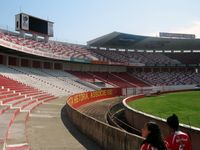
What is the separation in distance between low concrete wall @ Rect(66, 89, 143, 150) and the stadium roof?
58.0m

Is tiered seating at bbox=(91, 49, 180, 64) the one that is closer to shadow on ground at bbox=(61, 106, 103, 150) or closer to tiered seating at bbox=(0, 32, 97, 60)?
tiered seating at bbox=(0, 32, 97, 60)

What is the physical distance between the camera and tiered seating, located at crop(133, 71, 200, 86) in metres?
76.2

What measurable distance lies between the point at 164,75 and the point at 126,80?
1422 centimetres

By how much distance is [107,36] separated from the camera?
7256 cm

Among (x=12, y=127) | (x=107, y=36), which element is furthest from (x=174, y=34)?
(x=12, y=127)

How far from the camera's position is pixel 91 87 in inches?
2172

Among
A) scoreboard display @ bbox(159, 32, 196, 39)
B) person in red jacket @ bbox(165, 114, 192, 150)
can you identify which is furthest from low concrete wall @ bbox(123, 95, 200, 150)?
scoreboard display @ bbox(159, 32, 196, 39)

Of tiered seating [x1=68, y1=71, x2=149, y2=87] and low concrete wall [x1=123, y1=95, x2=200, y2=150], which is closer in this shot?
low concrete wall [x1=123, y1=95, x2=200, y2=150]

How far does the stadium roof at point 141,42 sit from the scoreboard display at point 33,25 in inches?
607

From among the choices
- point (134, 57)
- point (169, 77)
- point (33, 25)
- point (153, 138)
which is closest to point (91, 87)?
point (33, 25)

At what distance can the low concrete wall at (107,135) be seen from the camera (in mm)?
9227

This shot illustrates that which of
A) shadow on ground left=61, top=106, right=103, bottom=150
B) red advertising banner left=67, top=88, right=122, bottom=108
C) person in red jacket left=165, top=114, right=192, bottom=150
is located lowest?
red advertising banner left=67, top=88, right=122, bottom=108

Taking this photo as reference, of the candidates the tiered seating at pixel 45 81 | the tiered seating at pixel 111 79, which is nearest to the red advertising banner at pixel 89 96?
the tiered seating at pixel 45 81

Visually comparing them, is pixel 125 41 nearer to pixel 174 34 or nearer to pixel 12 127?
pixel 174 34
